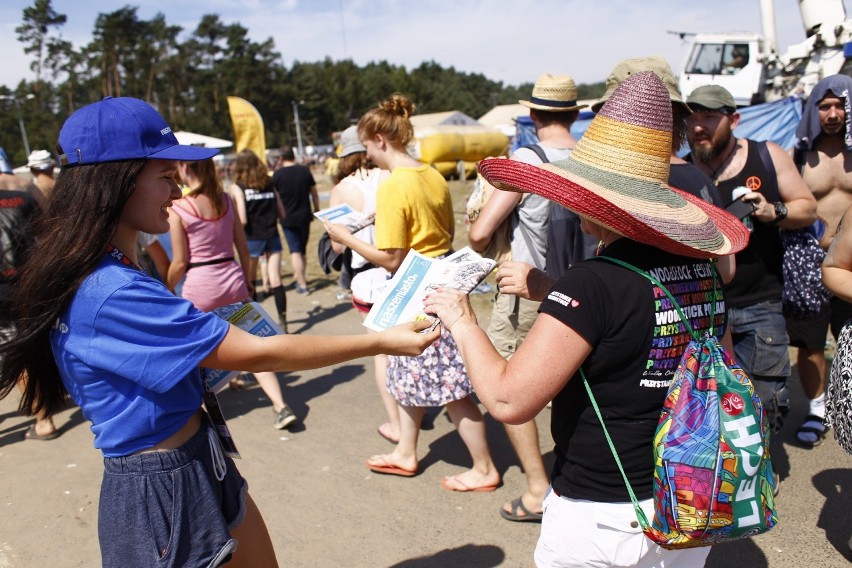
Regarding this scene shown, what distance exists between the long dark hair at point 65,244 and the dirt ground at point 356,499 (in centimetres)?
199

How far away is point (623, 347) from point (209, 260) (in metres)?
3.71

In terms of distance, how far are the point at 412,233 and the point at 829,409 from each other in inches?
83.4

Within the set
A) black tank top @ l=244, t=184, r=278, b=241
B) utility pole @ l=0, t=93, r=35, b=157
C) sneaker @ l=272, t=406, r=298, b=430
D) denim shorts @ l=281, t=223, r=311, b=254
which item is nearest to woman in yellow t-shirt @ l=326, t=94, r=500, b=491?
sneaker @ l=272, t=406, r=298, b=430

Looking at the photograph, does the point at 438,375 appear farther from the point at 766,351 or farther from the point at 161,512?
the point at 161,512

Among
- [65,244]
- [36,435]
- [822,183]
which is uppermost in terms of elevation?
[65,244]

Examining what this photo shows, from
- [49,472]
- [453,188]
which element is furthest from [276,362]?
[453,188]

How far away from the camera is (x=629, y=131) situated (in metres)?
1.69

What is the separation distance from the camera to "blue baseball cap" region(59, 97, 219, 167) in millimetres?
1606

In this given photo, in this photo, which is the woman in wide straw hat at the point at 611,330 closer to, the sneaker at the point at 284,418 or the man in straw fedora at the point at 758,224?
the man in straw fedora at the point at 758,224

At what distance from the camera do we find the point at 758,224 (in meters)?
3.45

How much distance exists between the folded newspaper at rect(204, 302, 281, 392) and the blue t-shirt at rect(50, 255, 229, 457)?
329 millimetres

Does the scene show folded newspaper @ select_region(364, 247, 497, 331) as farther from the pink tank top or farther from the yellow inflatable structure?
the yellow inflatable structure

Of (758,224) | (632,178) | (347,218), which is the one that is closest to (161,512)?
(632,178)

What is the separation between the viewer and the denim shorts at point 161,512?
1.71 m
